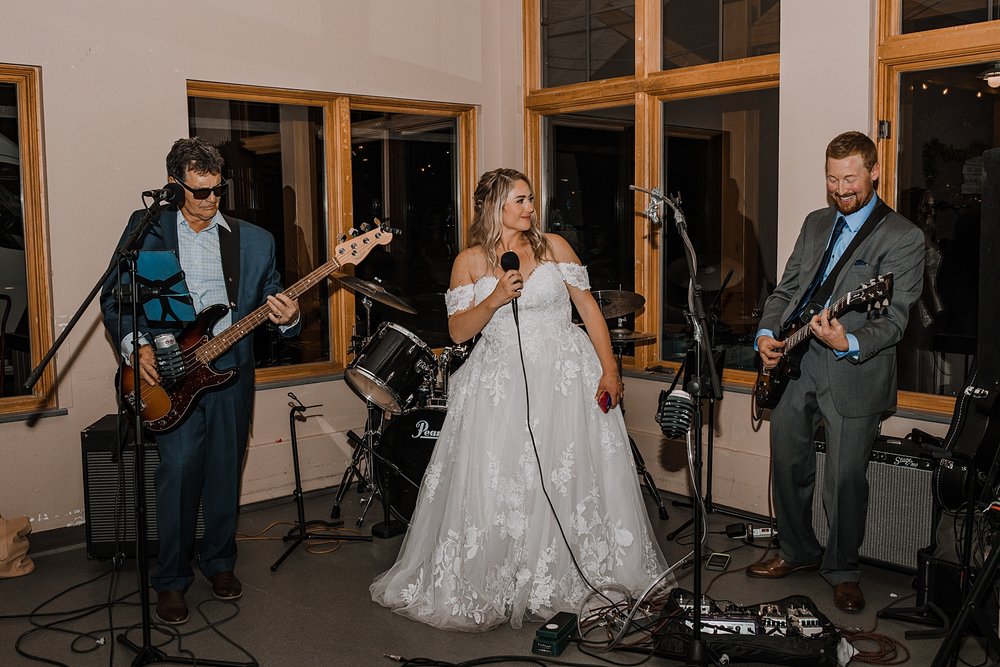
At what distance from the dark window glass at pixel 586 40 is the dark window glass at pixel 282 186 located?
1.68m

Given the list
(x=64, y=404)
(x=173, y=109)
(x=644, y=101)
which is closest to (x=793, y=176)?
(x=644, y=101)

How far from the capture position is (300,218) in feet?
20.0

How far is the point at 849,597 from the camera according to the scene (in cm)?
413

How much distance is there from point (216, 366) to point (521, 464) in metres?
1.39

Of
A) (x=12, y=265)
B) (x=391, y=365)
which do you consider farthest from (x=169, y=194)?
(x=12, y=265)

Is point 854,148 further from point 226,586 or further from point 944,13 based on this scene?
point 226,586

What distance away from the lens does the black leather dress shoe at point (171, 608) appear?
13.5ft

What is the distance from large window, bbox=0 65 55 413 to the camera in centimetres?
492

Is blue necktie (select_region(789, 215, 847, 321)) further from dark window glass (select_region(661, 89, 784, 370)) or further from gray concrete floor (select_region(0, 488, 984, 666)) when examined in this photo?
gray concrete floor (select_region(0, 488, 984, 666))

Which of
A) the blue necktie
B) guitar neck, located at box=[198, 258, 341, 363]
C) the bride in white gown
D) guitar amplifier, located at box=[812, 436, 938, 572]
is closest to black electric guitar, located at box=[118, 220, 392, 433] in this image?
guitar neck, located at box=[198, 258, 341, 363]

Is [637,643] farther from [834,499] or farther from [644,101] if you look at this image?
[644,101]

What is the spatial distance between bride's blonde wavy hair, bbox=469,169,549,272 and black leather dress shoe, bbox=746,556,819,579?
179cm

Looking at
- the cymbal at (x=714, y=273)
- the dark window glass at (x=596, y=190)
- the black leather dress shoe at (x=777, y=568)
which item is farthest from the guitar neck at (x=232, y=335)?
the cymbal at (x=714, y=273)

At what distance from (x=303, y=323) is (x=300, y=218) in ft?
2.18
